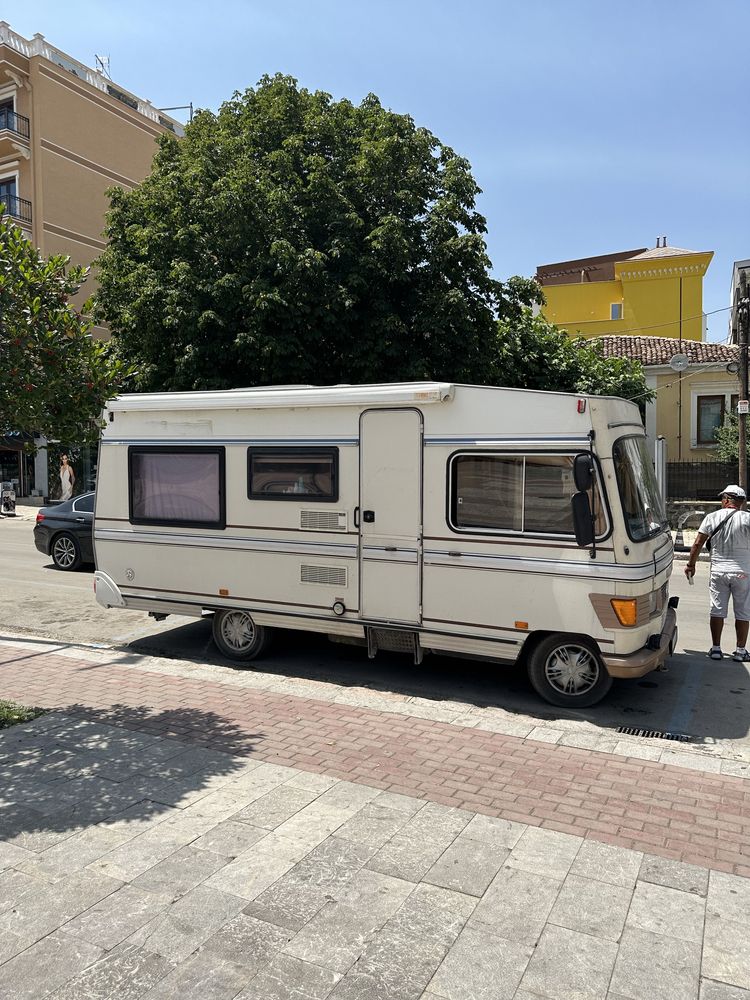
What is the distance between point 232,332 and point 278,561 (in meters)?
8.45

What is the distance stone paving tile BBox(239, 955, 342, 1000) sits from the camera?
313cm

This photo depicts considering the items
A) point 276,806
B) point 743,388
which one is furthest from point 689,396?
point 276,806

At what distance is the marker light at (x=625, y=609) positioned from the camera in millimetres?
6398

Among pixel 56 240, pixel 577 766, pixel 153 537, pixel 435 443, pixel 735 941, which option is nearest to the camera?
pixel 735 941

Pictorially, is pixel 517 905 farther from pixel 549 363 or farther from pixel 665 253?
pixel 665 253

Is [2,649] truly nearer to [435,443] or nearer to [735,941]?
[435,443]

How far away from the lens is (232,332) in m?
15.2

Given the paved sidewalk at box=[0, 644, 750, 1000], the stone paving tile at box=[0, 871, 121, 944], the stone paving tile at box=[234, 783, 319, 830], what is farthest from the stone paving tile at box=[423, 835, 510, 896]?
the stone paving tile at box=[0, 871, 121, 944]

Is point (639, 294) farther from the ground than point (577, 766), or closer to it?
farther from the ground

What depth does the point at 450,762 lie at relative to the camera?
556 cm

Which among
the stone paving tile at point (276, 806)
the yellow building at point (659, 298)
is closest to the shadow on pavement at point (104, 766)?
the stone paving tile at point (276, 806)

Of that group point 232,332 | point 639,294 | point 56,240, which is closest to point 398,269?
point 232,332

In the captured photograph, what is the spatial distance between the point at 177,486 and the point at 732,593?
5933 millimetres

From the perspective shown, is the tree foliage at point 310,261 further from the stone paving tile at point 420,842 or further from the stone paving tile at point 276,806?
the stone paving tile at point 420,842
